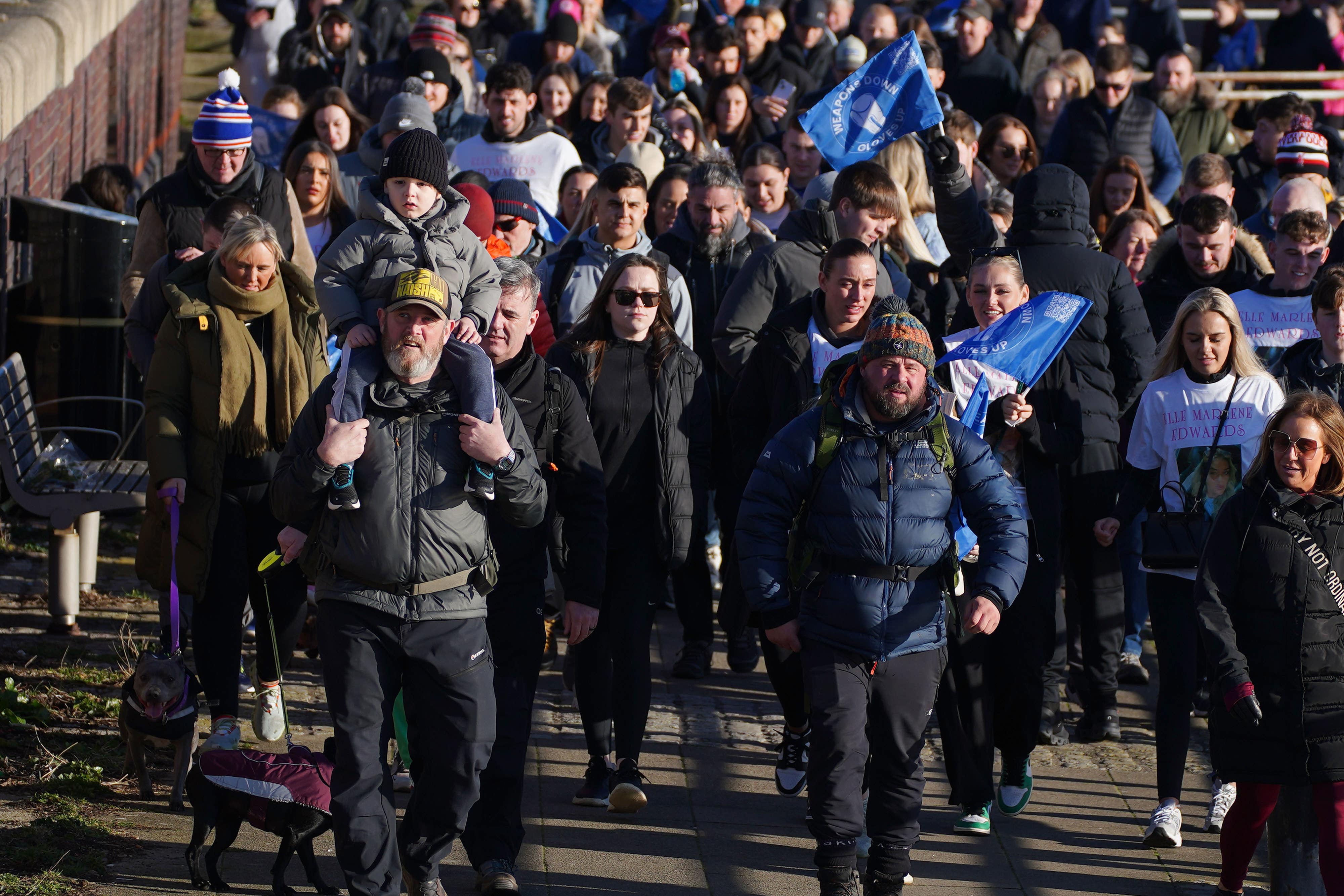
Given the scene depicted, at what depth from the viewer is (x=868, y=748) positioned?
571cm

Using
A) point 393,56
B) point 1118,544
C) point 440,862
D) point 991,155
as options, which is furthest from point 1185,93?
point 440,862

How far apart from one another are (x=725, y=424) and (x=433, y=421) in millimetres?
3276

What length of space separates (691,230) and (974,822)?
330cm

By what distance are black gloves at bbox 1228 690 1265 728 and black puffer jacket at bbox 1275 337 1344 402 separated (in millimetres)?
1698

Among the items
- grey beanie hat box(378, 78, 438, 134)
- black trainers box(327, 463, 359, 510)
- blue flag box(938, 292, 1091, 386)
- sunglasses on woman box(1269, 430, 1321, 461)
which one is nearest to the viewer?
black trainers box(327, 463, 359, 510)

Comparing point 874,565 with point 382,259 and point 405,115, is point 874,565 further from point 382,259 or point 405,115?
point 405,115

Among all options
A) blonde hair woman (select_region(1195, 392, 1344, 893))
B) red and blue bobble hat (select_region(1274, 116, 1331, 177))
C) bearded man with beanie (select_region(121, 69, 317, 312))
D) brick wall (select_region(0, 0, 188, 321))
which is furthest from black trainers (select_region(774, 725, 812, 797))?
brick wall (select_region(0, 0, 188, 321))

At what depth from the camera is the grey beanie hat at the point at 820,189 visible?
8188mm

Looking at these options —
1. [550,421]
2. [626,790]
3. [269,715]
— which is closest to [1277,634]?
[626,790]

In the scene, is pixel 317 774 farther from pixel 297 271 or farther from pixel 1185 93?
pixel 1185 93

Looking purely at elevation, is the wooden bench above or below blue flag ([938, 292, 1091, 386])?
below

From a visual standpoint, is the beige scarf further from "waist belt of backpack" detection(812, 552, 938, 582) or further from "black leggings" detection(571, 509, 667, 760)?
"waist belt of backpack" detection(812, 552, 938, 582)

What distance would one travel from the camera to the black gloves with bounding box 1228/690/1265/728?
555 cm

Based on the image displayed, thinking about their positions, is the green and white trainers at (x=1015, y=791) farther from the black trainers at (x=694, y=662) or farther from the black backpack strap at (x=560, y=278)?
the black backpack strap at (x=560, y=278)
